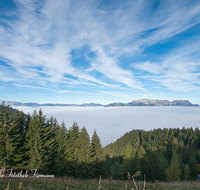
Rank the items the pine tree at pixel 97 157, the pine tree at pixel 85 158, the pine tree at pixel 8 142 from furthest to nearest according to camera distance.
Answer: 1. the pine tree at pixel 97 157
2. the pine tree at pixel 85 158
3. the pine tree at pixel 8 142

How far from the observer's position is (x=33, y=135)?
2589cm

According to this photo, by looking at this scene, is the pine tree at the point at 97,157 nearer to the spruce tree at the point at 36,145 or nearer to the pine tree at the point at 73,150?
the pine tree at the point at 73,150

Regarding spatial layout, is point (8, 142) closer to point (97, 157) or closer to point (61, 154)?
point (61, 154)

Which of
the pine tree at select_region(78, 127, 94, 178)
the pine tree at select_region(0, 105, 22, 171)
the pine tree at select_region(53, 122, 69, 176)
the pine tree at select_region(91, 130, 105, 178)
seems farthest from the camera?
the pine tree at select_region(91, 130, 105, 178)

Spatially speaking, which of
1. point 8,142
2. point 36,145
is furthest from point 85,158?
point 8,142

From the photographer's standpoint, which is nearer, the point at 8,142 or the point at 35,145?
the point at 8,142

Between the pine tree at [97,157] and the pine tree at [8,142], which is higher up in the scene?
the pine tree at [8,142]

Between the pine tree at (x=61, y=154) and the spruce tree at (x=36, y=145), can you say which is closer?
the spruce tree at (x=36, y=145)

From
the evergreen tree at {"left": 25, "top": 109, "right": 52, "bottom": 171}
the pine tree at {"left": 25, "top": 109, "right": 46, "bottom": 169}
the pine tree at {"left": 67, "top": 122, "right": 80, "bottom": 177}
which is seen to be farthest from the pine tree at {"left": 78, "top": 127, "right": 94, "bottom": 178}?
the pine tree at {"left": 25, "top": 109, "right": 46, "bottom": 169}

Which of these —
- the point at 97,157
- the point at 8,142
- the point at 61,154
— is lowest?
the point at 97,157

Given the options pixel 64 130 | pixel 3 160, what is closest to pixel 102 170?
→ pixel 64 130

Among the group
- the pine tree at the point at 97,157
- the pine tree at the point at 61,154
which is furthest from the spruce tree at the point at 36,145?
the pine tree at the point at 97,157

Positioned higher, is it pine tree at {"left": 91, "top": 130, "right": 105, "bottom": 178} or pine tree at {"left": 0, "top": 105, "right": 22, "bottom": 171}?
pine tree at {"left": 0, "top": 105, "right": 22, "bottom": 171}

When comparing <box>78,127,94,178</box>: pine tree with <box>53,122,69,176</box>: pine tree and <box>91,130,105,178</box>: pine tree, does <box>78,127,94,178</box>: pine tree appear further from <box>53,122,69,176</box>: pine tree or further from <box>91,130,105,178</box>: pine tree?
<box>53,122,69,176</box>: pine tree
